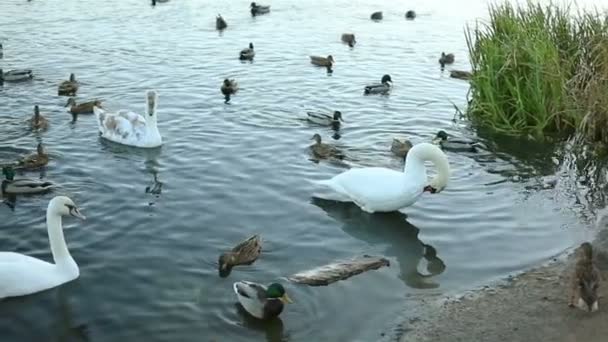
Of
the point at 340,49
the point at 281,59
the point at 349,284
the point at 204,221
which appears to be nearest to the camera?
the point at 349,284

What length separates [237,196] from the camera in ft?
41.1

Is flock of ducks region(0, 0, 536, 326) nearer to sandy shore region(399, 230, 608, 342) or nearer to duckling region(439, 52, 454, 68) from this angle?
sandy shore region(399, 230, 608, 342)

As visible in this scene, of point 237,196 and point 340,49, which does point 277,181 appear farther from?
point 340,49

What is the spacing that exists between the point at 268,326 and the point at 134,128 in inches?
286

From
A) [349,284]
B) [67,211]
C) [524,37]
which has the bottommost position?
[349,284]

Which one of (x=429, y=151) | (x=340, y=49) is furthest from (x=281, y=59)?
(x=429, y=151)

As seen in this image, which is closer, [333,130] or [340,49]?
[333,130]

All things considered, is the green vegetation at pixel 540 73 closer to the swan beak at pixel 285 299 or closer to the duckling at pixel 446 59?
the duckling at pixel 446 59

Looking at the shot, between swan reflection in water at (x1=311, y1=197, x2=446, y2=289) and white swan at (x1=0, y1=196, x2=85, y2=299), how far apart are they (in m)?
3.81

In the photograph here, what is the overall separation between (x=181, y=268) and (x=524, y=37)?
9045 millimetres

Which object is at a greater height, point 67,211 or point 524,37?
point 524,37

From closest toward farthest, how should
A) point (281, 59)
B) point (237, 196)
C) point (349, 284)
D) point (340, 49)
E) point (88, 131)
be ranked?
point (349, 284) → point (237, 196) → point (88, 131) → point (281, 59) → point (340, 49)

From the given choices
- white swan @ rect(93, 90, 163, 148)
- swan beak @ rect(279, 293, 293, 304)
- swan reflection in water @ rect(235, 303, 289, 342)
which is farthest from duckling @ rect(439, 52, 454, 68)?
swan reflection in water @ rect(235, 303, 289, 342)

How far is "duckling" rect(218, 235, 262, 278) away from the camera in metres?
9.86
